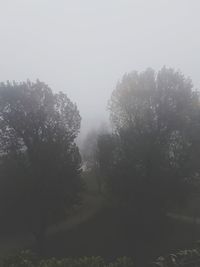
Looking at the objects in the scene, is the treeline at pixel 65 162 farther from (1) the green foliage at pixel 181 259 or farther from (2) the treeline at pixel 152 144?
(1) the green foliage at pixel 181 259

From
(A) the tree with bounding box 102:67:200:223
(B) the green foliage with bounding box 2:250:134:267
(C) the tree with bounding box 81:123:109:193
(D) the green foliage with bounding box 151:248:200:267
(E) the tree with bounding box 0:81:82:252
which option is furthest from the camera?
(C) the tree with bounding box 81:123:109:193

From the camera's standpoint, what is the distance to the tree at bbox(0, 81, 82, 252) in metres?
28.0

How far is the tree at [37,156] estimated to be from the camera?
91.7ft

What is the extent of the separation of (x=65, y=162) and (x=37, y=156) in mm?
2081

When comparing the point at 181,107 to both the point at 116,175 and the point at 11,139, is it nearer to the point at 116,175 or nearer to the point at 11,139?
the point at 116,175

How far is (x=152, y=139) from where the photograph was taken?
30.0 metres

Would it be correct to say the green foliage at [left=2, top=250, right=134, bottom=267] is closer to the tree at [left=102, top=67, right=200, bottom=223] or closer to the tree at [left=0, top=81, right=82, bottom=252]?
the tree at [left=0, top=81, right=82, bottom=252]

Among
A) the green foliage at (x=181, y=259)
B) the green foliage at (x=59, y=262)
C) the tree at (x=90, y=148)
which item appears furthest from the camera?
the tree at (x=90, y=148)

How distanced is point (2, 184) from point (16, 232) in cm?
501

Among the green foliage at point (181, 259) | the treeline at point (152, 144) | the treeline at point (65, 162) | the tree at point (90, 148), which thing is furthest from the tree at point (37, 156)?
the green foliage at point (181, 259)

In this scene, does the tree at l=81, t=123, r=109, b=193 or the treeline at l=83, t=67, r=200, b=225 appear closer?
the treeline at l=83, t=67, r=200, b=225

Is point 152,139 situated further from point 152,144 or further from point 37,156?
point 37,156

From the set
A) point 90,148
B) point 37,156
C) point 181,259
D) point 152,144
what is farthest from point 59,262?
point 90,148

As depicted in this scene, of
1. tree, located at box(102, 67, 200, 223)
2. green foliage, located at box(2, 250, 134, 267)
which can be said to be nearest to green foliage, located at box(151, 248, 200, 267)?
green foliage, located at box(2, 250, 134, 267)
